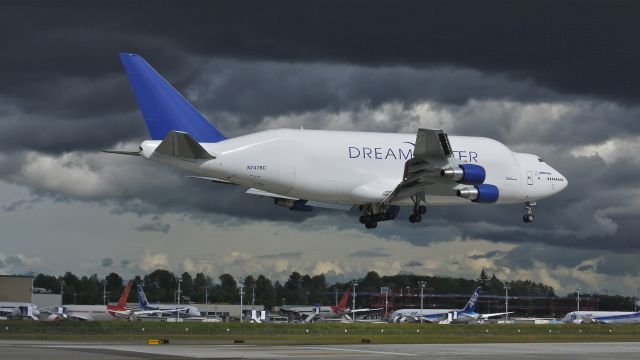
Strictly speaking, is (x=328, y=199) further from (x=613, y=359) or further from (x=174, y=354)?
(x=613, y=359)

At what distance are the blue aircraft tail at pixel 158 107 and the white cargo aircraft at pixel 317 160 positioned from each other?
0.20 feet

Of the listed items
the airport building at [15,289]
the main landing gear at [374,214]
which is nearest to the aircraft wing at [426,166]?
the main landing gear at [374,214]

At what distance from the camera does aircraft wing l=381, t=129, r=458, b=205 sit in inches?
2270

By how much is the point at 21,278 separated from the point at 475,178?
5768 inches

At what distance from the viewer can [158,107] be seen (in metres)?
60.0

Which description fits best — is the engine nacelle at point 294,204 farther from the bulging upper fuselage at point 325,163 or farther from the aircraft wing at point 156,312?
the aircraft wing at point 156,312

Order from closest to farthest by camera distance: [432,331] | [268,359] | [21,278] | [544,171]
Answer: [268,359]
[544,171]
[432,331]
[21,278]

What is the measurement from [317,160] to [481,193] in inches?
423

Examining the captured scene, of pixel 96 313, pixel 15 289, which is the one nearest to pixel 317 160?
pixel 96 313

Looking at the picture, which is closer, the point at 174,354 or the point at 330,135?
the point at 174,354

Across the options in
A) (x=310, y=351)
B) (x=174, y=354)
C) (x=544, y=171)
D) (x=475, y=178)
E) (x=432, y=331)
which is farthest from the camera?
(x=432, y=331)

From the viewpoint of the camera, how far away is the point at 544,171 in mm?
68812

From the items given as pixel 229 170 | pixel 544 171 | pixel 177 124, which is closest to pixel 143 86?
pixel 177 124

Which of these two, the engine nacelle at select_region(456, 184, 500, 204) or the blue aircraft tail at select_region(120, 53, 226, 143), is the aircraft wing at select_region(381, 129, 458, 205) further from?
the blue aircraft tail at select_region(120, 53, 226, 143)
